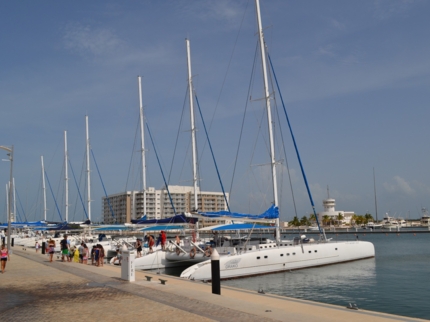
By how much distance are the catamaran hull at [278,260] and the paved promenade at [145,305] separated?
678 cm

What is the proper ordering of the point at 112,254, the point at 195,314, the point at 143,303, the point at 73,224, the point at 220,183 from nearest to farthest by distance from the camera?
the point at 195,314 → the point at 143,303 → the point at 112,254 → the point at 220,183 → the point at 73,224

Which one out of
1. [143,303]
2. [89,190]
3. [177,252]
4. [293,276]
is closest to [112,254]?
[177,252]

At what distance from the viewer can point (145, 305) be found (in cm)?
1391

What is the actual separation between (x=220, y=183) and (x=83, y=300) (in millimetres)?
31821

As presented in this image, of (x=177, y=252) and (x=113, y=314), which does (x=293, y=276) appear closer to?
(x=177, y=252)

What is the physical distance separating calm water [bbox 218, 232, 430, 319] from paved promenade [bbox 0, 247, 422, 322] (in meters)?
7.32

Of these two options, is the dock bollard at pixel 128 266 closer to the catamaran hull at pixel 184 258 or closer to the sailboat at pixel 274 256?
the sailboat at pixel 274 256

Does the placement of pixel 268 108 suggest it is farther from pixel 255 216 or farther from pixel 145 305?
pixel 145 305

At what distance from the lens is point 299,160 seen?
37.4m

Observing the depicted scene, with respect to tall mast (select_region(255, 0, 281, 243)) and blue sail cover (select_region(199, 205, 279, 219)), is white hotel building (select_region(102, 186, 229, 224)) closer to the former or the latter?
tall mast (select_region(255, 0, 281, 243))

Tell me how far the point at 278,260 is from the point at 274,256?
466 millimetres

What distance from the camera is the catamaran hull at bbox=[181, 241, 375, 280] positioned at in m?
26.7

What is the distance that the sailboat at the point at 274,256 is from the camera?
92.7 feet

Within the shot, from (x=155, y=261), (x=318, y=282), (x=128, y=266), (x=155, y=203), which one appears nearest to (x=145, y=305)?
(x=128, y=266)
